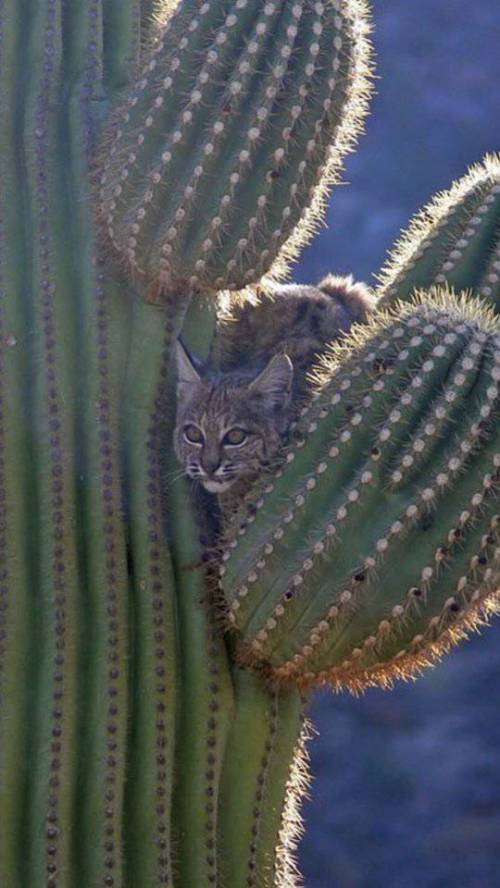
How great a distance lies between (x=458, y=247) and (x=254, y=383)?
71 centimetres

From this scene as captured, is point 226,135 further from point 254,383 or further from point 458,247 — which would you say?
point 254,383

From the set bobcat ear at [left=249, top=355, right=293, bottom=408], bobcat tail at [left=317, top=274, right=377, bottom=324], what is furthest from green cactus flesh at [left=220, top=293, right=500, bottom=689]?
bobcat tail at [left=317, top=274, right=377, bottom=324]

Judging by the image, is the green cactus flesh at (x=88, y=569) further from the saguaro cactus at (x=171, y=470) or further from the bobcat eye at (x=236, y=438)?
the bobcat eye at (x=236, y=438)

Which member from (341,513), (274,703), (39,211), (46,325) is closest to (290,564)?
(341,513)

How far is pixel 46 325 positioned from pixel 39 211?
304 millimetres

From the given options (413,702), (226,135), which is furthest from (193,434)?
(413,702)

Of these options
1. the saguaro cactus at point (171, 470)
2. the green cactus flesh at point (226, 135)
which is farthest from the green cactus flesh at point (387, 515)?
the green cactus flesh at point (226, 135)

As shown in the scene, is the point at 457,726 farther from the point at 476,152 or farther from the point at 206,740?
the point at 206,740

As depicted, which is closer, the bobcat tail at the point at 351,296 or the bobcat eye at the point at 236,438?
the bobcat eye at the point at 236,438

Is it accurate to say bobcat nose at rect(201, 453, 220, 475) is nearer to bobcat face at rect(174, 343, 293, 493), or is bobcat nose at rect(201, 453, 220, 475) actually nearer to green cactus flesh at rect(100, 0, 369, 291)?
bobcat face at rect(174, 343, 293, 493)

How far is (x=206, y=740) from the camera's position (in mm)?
3625

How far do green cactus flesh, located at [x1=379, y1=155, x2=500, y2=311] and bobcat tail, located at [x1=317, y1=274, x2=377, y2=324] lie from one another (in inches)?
26.7

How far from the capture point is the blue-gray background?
6.89m

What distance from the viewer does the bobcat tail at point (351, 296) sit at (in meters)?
4.72
